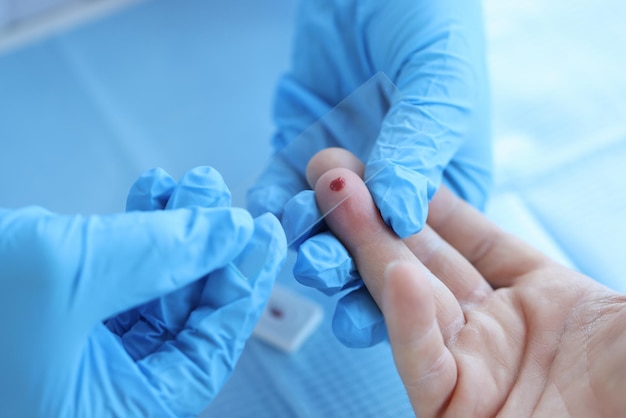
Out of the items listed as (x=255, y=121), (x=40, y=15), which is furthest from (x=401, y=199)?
(x=40, y=15)

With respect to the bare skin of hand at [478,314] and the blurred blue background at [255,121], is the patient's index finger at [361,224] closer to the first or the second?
the bare skin of hand at [478,314]

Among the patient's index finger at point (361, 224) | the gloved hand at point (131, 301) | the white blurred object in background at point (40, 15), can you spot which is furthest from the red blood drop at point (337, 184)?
the white blurred object in background at point (40, 15)

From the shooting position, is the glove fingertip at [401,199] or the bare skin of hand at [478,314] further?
the glove fingertip at [401,199]

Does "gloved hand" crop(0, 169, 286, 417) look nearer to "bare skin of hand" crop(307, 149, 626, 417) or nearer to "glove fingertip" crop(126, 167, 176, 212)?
"glove fingertip" crop(126, 167, 176, 212)

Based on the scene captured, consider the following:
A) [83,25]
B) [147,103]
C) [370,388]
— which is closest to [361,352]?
[370,388]

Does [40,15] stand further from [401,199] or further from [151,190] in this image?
[401,199]
